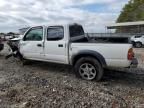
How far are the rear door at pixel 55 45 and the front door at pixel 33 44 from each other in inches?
11.6

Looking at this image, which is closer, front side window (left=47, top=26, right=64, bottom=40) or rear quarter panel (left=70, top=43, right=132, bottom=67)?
rear quarter panel (left=70, top=43, right=132, bottom=67)

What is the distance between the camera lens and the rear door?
7.72 m

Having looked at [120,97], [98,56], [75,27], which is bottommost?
[120,97]

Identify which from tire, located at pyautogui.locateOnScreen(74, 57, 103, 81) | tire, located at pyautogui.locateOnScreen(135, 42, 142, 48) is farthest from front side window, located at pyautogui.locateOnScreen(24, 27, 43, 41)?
tire, located at pyautogui.locateOnScreen(135, 42, 142, 48)

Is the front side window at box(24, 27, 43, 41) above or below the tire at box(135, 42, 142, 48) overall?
above

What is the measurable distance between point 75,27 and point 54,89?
9.44ft

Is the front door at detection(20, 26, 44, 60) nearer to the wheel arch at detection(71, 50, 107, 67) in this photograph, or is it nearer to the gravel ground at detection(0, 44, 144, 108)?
the gravel ground at detection(0, 44, 144, 108)

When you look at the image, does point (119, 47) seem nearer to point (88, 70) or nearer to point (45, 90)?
point (88, 70)

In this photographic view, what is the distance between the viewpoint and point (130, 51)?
6531 millimetres

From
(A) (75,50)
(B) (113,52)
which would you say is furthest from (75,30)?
(B) (113,52)

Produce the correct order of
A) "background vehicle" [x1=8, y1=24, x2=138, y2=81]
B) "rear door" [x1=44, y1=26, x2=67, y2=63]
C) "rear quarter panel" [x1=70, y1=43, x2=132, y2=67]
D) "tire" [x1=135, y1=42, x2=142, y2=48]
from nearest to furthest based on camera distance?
"rear quarter panel" [x1=70, y1=43, x2=132, y2=67]
"background vehicle" [x1=8, y1=24, x2=138, y2=81]
"rear door" [x1=44, y1=26, x2=67, y2=63]
"tire" [x1=135, y1=42, x2=142, y2=48]

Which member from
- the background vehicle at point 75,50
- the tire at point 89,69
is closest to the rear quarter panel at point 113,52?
the background vehicle at point 75,50

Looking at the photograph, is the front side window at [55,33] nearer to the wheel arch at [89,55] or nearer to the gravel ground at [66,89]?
the wheel arch at [89,55]

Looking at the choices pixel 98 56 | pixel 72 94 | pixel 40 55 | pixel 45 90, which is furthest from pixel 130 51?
pixel 40 55
